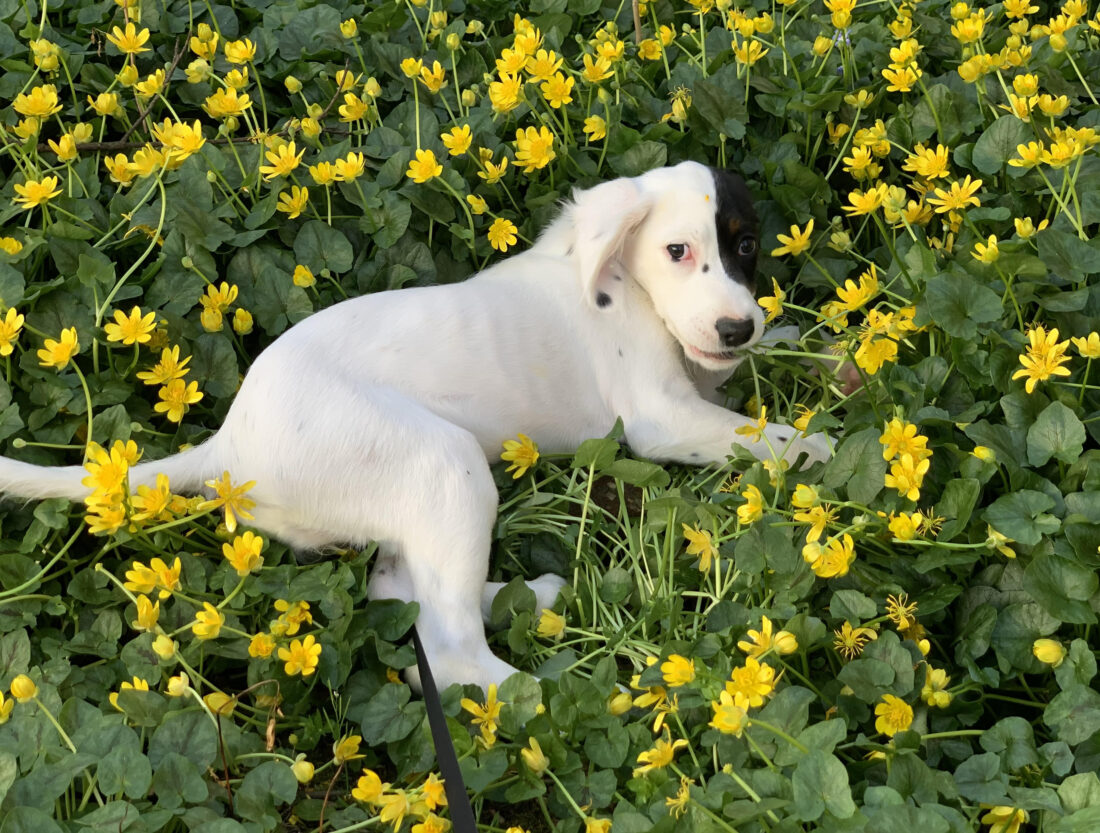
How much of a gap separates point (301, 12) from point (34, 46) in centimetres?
92

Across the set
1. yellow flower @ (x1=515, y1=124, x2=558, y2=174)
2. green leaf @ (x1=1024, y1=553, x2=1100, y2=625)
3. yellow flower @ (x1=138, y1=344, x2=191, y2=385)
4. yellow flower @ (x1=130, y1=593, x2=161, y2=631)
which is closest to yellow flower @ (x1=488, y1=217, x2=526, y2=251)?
yellow flower @ (x1=515, y1=124, x2=558, y2=174)

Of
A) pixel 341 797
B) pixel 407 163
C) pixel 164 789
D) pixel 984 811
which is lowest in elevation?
pixel 341 797

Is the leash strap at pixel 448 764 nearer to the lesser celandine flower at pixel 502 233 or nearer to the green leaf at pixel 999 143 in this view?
the lesser celandine flower at pixel 502 233

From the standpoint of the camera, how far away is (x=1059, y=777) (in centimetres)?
201

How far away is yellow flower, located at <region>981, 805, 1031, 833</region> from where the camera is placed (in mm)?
1905

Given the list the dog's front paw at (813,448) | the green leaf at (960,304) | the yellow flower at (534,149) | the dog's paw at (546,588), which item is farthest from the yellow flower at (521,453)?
the green leaf at (960,304)

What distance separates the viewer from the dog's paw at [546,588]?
2781 mm

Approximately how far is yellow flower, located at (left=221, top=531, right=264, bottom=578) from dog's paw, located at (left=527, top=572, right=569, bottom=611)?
670mm

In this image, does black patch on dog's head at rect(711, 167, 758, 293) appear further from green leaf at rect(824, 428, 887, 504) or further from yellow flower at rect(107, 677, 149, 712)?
yellow flower at rect(107, 677, 149, 712)

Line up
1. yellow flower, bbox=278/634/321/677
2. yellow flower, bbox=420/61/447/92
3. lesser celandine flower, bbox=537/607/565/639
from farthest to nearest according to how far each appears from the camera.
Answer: yellow flower, bbox=420/61/447/92
lesser celandine flower, bbox=537/607/565/639
yellow flower, bbox=278/634/321/677

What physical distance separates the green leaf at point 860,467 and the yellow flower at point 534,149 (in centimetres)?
136

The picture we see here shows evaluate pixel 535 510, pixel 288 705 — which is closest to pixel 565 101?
pixel 535 510

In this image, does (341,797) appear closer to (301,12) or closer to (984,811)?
(984,811)

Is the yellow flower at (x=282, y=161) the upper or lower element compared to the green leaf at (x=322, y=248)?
upper
